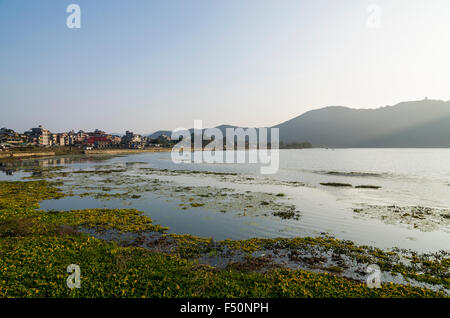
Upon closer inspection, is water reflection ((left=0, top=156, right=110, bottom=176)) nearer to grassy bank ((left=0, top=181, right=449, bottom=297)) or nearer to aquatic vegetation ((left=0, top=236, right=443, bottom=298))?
grassy bank ((left=0, top=181, right=449, bottom=297))

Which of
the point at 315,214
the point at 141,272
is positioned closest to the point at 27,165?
the point at 141,272

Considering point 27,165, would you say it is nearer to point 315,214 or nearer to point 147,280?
point 147,280

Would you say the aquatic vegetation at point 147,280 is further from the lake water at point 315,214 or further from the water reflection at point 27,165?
the water reflection at point 27,165


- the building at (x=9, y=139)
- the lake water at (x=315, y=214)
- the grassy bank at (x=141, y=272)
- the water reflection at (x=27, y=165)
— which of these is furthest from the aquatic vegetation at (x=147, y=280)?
the building at (x=9, y=139)

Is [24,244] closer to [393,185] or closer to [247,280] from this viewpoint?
[247,280]

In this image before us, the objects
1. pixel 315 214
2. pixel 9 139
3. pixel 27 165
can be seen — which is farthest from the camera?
pixel 9 139

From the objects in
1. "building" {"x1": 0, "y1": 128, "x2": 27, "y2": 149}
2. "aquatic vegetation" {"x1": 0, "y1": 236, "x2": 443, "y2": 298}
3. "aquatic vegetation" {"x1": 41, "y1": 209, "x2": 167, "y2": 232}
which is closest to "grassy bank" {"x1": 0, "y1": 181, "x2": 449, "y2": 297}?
"aquatic vegetation" {"x1": 0, "y1": 236, "x2": 443, "y2": 298}

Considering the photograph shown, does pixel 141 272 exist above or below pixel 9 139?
below

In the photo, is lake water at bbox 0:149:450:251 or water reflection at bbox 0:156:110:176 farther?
water reflection at bbox 0:156:110:176

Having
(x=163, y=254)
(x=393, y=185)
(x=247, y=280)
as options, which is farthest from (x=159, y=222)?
(x=393, y=185)

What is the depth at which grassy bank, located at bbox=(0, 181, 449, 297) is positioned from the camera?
10673 mm

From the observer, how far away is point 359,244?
18.4 m

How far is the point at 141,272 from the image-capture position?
1236cm
